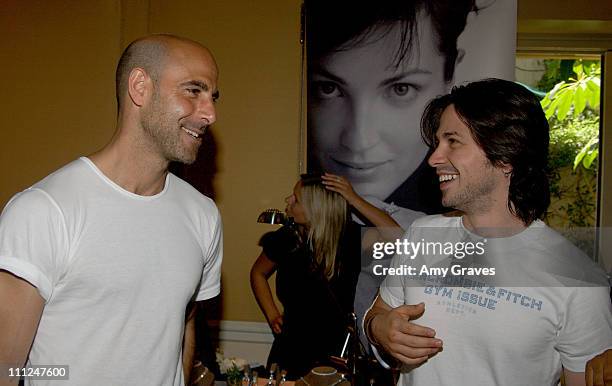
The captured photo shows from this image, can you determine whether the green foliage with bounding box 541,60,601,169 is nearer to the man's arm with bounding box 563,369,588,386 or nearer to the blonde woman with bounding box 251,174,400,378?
the blonde woman with bounding box 251,174,400,378

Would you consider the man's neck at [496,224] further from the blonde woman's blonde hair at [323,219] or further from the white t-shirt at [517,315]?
the blonde woman's blonde hair at [323,219]

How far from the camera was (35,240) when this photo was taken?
102cm

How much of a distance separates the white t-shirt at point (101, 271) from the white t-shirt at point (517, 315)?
63 cm

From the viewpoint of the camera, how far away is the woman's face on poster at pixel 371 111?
2.13 m

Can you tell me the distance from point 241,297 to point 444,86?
49.5 inches

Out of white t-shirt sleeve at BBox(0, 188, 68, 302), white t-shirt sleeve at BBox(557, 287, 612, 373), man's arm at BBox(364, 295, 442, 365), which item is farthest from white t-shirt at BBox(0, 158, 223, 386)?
white t-shirt sleeve at BBox(557, 287, 612, 373)

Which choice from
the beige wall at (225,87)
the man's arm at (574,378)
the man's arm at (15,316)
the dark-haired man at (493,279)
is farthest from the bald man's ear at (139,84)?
the man's arm at (574,378)

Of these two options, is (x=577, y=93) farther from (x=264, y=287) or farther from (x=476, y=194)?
(x=264, y=287)

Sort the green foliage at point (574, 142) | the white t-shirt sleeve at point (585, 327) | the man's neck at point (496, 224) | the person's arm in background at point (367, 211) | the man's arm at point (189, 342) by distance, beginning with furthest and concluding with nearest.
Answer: the green foliage at point (574, 142) < the person's arm in background at point (367, 211) < the man's arm at point (189, 342) < the man's neck at point (496, 224) < the white t-shirt sleeve at point (585, 327)

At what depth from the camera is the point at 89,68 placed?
8.09ft

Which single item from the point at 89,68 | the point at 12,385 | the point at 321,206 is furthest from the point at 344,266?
the point at 89,68

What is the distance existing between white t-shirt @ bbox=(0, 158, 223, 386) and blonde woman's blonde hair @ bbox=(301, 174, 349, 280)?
0.81m

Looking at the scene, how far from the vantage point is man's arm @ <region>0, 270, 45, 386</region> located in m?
1.01

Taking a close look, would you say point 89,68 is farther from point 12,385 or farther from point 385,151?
point 12,385
